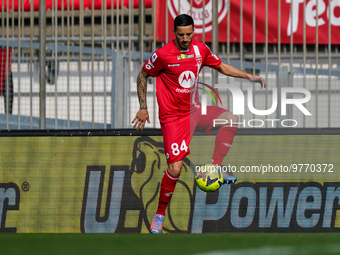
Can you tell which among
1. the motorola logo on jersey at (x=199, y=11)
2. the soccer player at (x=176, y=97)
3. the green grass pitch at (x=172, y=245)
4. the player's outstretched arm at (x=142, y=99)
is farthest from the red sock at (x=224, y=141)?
the motorola logo on jersey at (x=199, y=11)

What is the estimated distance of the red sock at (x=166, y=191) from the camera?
704 cm

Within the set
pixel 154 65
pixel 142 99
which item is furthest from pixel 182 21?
pixel 142 99

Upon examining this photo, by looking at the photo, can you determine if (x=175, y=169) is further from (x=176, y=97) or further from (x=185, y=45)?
(x=185, y=45)

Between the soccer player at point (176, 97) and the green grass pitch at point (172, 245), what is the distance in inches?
38.0

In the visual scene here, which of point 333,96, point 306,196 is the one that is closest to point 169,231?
point 306,196

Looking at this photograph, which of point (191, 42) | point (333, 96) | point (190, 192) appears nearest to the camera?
point (191, 42)

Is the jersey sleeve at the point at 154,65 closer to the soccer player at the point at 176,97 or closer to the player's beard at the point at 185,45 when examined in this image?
the soccer player at the point at 176,97

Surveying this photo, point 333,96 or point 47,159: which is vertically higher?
point 333,96

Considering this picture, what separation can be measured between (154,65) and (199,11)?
1.80 meters

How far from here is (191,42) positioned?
6.98 metres

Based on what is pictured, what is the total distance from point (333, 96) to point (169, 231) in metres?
2.50

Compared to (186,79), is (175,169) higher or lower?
lower

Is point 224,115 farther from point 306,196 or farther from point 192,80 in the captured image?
point 306,196

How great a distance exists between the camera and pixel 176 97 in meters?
7.06
